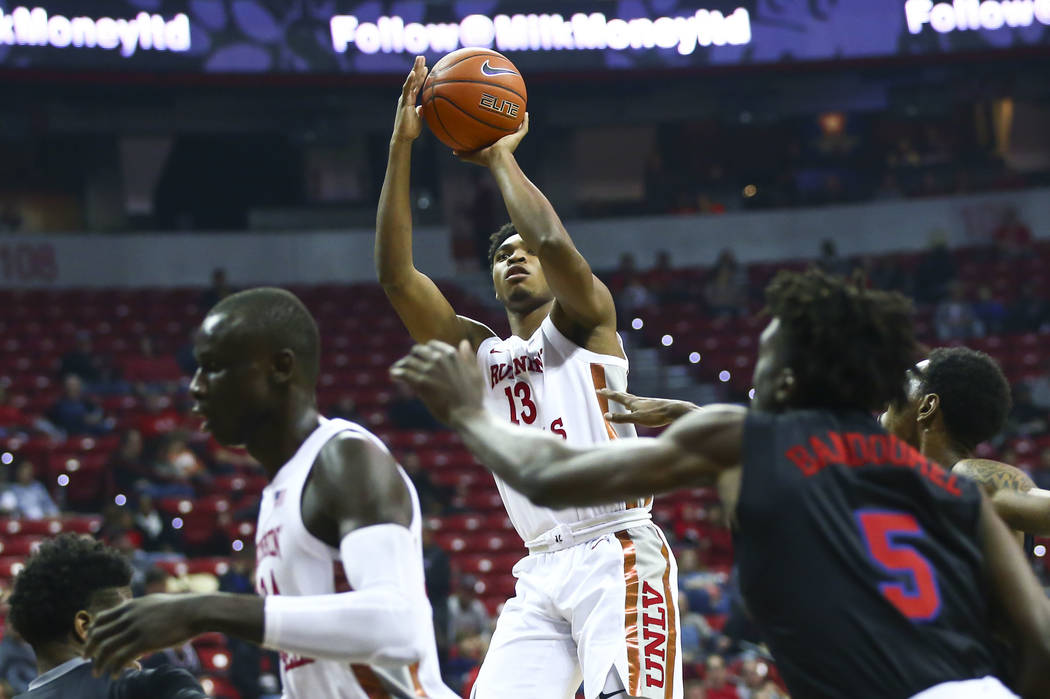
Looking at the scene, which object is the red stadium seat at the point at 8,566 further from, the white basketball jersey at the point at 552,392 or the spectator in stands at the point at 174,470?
the white basketball jersey at the point at 552,392

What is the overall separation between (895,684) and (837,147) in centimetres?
2134

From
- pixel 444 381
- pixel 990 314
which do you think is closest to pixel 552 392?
pixel 444 381

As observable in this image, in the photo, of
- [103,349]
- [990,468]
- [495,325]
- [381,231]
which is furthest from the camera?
[495,325]

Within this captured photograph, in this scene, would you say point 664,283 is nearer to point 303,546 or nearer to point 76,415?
point 76,415

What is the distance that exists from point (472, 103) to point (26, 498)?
311 inches

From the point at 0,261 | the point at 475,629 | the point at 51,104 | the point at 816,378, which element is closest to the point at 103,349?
the point at 0,261

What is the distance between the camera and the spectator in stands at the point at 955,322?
17.8m

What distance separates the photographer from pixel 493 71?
5148 millimetres

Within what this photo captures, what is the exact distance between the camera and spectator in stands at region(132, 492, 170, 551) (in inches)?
432

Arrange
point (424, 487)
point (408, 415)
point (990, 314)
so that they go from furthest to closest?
point (990, 314), point (408, 415), point (424, 487)

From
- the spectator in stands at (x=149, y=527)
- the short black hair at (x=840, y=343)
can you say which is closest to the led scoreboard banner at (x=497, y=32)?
the spectator in stands at (x=149, y=527)

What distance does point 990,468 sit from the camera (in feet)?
12.9

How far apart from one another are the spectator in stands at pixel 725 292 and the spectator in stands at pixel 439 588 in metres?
9.59

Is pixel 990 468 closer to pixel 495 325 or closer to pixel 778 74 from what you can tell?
pixel 495 325
